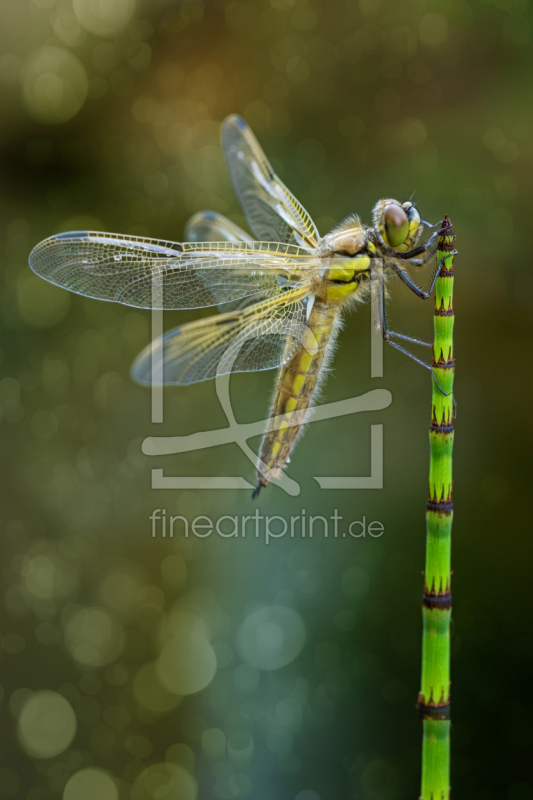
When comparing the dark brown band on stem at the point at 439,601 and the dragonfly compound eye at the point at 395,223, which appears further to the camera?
the dragonfly compound eye at the point at 395,223

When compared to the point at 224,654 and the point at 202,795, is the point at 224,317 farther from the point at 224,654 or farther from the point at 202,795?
the point at 202,795

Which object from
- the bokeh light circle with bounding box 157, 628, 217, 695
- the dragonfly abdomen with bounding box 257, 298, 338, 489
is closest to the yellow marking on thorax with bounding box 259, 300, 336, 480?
the dragonfly abdomen with bounding box 257, 298, 338, 489

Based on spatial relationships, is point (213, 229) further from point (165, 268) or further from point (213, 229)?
point (165, 268)

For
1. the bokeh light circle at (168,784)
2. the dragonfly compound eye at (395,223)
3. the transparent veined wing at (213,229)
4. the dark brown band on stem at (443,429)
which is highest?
the transparent veined wing at (213,229)

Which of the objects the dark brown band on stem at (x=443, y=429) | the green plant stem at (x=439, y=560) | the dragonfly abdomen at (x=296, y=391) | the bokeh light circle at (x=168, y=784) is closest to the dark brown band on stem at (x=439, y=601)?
the green plant stem at (x=439, y=560)

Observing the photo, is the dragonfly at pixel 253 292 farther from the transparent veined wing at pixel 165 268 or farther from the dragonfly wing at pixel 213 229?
the dragonfly wing at pixel 213 229

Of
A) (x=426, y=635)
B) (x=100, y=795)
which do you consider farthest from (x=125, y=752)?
(x=426, y=635)

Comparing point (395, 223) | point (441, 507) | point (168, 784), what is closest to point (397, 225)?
point (395, 223)
